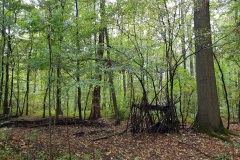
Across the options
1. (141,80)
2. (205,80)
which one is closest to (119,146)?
(141,80)

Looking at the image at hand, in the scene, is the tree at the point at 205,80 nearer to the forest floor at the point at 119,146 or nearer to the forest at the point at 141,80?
the forest at the point at 141,80

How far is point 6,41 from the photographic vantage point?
403 inches

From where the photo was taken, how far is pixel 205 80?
659 cm

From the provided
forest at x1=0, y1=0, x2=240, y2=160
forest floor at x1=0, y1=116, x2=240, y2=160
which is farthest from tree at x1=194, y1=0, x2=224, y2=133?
forest floor at x1=0, y1=116, x2=240, y2=160

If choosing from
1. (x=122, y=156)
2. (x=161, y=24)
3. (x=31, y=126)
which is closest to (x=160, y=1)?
(x=161, y=24)

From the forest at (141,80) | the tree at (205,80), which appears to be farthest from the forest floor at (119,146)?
the tree at (205,80)

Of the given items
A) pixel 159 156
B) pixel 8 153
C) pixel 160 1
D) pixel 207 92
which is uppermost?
pixel 160 1

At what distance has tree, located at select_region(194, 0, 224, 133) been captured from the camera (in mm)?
6414

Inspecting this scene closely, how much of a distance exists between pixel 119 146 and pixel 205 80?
3.64 m

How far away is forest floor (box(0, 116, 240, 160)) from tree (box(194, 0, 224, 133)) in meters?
0.49

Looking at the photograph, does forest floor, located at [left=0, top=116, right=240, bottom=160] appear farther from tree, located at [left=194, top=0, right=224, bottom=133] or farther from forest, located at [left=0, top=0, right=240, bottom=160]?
tree, located at [left=194, top=0, right=224, bottom=133]

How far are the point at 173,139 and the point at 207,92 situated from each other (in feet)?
6.54

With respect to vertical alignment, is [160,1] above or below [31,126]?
above

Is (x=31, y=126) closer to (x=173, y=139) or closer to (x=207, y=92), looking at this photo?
(x=173, y=139)
